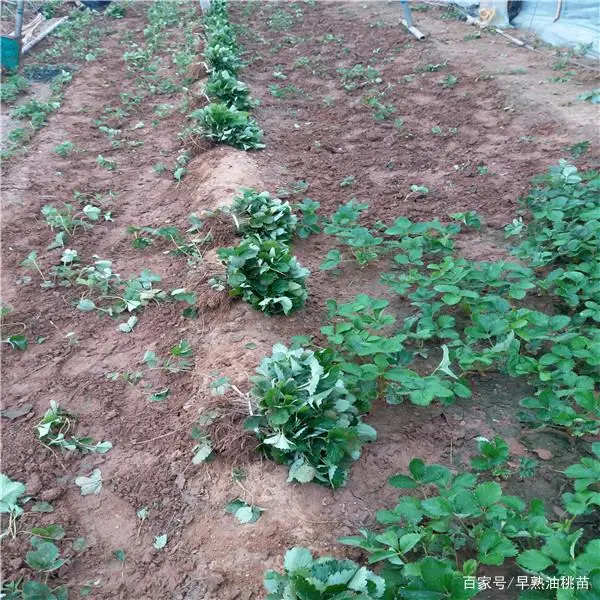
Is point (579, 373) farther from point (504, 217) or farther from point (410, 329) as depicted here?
point (504, 217)

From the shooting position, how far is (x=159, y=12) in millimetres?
12516

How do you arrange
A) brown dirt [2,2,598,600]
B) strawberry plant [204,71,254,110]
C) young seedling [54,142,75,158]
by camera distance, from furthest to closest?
strawberry plant [204,71,254,110], young seedling [54,142,75,158], brown dirt [2,2,598,600]

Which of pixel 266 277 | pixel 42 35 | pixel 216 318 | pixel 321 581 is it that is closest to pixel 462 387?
pixel 321 581

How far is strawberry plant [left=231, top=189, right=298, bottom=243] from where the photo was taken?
4.14 metres

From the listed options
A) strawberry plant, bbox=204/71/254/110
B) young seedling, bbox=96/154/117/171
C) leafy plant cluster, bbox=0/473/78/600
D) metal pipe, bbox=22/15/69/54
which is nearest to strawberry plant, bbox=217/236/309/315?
leafy plant cluster, bbox=0/473/78/600

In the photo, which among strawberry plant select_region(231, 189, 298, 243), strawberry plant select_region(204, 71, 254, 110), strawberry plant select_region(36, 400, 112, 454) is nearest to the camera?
strawberry plant select_region(36, 400, 112, 454)

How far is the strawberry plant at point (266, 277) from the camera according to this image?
3.39 metres

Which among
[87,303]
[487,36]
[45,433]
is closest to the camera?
[45,433]

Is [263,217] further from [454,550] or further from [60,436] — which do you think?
[454,550]

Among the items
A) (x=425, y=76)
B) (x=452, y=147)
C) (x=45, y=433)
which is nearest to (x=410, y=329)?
(x=45, y=433)

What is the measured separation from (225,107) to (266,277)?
328 centimetres

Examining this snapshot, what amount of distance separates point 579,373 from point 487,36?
28.6ft

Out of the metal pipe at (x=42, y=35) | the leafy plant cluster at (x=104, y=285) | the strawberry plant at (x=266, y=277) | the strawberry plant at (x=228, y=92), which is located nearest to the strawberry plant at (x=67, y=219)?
the leafy plant cluster at (x=104, y=285)

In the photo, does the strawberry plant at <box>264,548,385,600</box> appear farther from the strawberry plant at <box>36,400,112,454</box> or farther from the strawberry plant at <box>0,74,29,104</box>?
the strawberry plant at <box>0,74,29,104</box>
